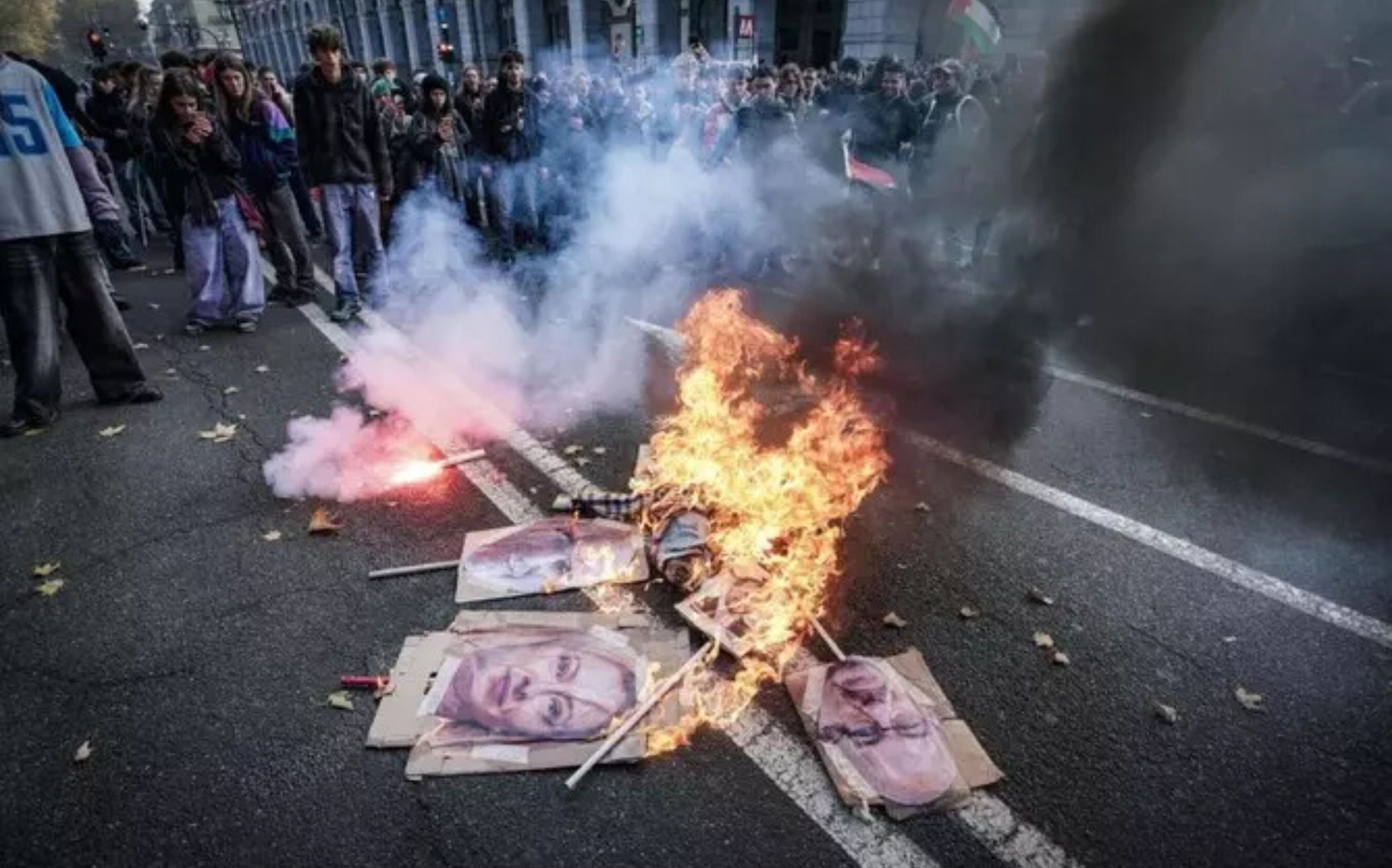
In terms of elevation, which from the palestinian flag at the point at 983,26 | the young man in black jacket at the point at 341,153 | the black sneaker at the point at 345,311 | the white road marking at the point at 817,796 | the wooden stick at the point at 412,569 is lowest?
the white road marking at the point at 817,796

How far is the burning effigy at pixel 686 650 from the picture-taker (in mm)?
2588

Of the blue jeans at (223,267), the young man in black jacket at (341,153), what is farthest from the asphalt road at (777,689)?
the young man in black jacket at (341,153)

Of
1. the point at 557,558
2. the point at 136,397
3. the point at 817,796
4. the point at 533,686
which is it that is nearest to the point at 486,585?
the point at 557,558

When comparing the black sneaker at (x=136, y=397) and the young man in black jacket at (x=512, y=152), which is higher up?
the young man in black jacket at (x=512, y=152)

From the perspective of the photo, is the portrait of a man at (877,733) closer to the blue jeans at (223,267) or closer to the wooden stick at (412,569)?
the wooden stick at (412,569)

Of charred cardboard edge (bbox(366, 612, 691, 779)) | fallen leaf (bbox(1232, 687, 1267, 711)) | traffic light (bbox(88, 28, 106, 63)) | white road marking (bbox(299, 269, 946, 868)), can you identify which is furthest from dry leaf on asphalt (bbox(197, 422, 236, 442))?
traffic light (bbox(88, 28, 106, 63))

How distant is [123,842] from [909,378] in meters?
5.09

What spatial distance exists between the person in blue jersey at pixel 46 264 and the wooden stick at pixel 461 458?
275 centimetres

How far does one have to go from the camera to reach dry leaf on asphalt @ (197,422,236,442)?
16.1 feet

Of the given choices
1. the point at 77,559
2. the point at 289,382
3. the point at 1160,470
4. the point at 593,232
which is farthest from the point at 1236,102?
the point at 77,559

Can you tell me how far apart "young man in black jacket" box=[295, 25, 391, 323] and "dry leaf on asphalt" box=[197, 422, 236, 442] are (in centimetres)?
237

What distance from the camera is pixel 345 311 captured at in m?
7.22

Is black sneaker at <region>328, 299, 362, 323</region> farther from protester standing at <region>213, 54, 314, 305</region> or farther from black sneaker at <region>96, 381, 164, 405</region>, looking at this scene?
black sneaker at <region>96, 381, 164, 405</region>

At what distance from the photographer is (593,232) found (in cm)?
863
